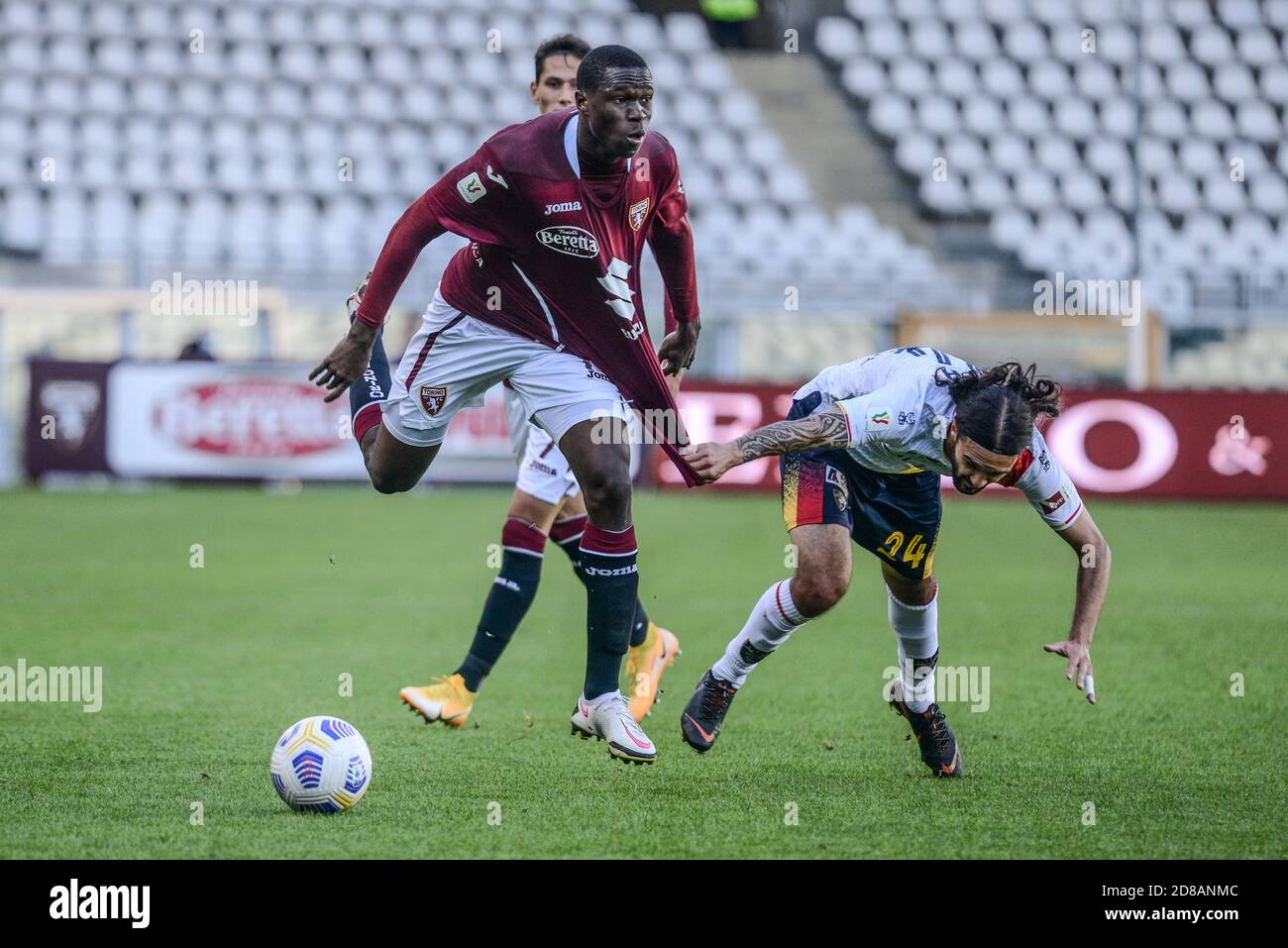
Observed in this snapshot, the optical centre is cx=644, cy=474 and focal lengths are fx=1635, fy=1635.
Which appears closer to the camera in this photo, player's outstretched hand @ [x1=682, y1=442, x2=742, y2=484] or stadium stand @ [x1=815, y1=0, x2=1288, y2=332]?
player's outstretched hand @ [x1=682, y1=442, x2=742, y2=484]

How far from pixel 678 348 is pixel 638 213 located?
2.45 ft

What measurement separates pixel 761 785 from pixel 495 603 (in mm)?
1511

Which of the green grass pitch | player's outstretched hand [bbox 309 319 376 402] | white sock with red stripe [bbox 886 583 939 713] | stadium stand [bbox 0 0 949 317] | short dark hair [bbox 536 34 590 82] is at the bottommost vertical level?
the green grass pitch

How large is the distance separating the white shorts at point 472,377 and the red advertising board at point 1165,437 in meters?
11.6

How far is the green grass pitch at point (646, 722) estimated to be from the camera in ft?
14.9

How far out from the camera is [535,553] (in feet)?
21.1

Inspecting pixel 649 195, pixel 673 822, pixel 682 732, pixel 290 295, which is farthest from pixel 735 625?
pixel 290 295

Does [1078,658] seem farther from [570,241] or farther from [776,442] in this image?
[570,241]

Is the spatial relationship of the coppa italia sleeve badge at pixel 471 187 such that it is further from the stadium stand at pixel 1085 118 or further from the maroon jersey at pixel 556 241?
the stadium stand at pixel 1085 118

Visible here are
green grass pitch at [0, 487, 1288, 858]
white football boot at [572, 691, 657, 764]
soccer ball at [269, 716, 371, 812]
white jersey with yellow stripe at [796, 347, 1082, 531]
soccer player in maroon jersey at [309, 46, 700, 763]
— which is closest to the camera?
green grass pitch at [0, 487, 1288, 858]

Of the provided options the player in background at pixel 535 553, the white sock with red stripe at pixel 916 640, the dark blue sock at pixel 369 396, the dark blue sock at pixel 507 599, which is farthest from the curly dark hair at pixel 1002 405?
the dark blue sock at pixel 369 396

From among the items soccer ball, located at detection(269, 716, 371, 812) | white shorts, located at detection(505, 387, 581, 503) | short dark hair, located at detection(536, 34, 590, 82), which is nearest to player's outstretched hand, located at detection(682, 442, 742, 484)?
soccer ball, located at detection(269, 716, 371, 812)

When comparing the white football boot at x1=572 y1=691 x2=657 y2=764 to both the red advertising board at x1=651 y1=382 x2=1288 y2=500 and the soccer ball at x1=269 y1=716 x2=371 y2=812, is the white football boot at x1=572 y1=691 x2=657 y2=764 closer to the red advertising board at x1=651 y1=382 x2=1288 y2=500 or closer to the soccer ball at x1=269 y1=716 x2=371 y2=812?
the soccer ball at x1=269 y1=716 x2=371 y2=812

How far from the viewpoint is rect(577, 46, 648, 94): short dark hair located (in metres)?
5.26
